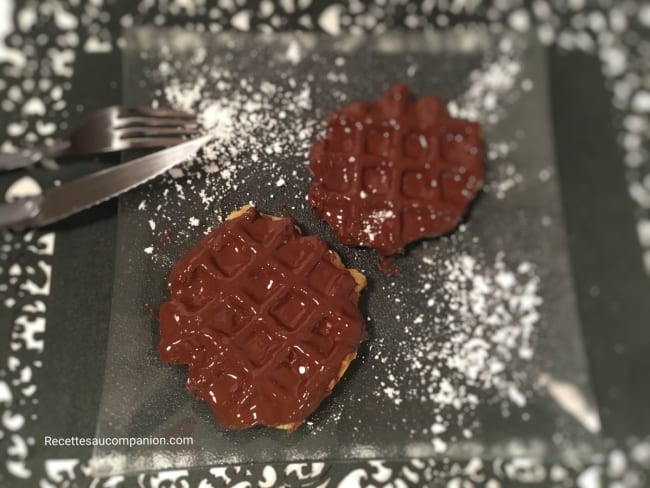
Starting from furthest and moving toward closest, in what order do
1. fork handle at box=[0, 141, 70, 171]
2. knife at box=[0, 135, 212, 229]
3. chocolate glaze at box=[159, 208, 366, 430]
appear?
fork handle at box=[0, 141, 70, 171], knife at box=[0, 135, 212, 229], chocolate glaze at box=[159, 208, 366, 430]

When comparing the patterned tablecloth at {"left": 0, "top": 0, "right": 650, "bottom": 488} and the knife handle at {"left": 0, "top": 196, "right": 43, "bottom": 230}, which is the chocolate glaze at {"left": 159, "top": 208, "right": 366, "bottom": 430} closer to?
the patterned tablecloth at {"left": 0, "top": 0, "right": 650, "bottom": 488}

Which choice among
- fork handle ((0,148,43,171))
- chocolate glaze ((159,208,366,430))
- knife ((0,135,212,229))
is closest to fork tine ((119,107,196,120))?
knife ((0,135,212,229))

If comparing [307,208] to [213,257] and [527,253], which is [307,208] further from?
[527,253]

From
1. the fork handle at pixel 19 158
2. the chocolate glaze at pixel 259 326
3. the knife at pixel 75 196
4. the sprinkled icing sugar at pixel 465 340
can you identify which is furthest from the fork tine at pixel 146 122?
the sprinkled icing sugar at pixel 465 340

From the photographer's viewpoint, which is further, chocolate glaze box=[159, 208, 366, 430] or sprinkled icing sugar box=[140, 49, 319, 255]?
sprinkled icing sugar box=[140, 49, 319, 255]

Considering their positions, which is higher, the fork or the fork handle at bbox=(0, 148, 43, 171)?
the fork

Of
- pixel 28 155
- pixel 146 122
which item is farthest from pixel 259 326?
pixel 28 155
